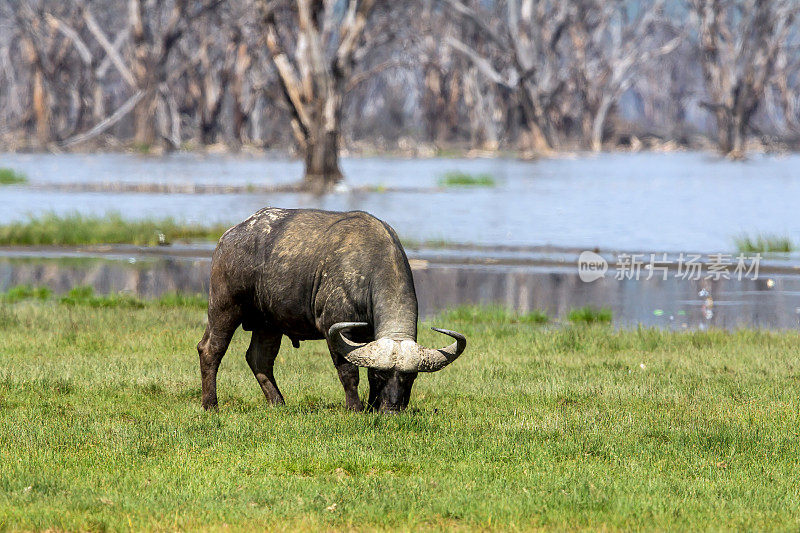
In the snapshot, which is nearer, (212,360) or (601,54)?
(212,360)

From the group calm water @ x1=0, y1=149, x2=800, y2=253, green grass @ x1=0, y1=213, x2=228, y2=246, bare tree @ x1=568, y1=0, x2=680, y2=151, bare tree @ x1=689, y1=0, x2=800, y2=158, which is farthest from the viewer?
bare tree @ x1=568, y1=0, x2=680, y2=151

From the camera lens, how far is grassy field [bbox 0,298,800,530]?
697cm

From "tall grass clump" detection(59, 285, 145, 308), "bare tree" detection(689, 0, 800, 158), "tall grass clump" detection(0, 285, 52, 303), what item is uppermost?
"bare tree" detection(689, 0, 800, 158)

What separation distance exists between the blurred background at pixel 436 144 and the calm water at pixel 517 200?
0.19 metres

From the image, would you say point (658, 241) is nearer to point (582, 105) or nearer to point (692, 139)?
point (582, 105)

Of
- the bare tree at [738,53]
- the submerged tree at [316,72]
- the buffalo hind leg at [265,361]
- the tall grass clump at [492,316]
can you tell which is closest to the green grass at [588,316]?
the tall grass clump at [492,316]

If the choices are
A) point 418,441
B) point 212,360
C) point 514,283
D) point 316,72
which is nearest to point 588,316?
point 514,283

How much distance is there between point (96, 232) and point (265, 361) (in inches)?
612

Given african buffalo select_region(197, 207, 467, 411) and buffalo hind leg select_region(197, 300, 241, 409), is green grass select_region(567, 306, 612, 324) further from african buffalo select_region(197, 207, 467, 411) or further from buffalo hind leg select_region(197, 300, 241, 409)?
buffalo hind leg select_region(197, 300, 241, 409)

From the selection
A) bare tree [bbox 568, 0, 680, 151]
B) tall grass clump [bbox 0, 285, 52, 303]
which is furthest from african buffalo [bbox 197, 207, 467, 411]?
bare tree [bbox 568, 0, 680, 151]

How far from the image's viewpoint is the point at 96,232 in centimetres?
2475

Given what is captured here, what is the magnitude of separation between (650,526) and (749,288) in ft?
43.6

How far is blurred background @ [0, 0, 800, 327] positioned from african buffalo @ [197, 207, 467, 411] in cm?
705

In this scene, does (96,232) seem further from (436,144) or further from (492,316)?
(436,144)
